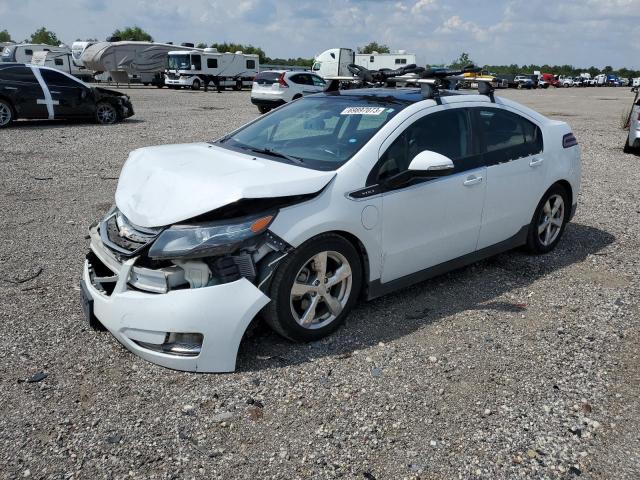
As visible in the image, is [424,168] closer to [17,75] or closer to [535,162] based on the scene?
[535,162]

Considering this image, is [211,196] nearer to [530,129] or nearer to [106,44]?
[530,129]

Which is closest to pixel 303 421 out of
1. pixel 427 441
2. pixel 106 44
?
pixel 427 441

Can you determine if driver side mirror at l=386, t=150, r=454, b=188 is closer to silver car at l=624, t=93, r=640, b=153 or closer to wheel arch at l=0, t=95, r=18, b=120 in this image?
silver car at l=624, t=93, r=640, b=153

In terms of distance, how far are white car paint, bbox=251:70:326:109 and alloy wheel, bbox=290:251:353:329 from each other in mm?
18537

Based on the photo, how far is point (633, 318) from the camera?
4.39m

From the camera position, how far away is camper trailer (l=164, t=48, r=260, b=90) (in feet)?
124

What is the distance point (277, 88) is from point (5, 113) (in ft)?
33.4

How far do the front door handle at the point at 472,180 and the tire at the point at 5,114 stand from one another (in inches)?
529

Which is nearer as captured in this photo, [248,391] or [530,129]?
[248,391]

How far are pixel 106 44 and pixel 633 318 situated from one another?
42594 millimetres

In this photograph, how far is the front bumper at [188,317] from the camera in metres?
3.21

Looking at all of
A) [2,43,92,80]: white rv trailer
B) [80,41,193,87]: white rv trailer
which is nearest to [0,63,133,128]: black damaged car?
A: [2,43,92,80]: white rv trailer

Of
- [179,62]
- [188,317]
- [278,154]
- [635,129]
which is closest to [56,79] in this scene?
[278,154]

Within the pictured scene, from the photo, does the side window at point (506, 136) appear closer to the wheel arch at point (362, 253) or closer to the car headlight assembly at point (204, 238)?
the wheel arch at point (362, 253)
